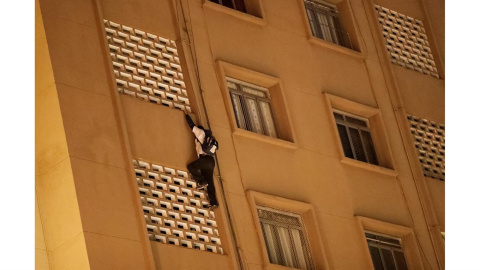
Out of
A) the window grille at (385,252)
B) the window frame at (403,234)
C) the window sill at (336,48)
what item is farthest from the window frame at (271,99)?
the window grille at (385,252)

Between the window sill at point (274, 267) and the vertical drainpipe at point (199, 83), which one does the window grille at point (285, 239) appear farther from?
the vertical drainpipe at point (199, 83)

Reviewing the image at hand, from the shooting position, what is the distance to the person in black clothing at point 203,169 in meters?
23.9

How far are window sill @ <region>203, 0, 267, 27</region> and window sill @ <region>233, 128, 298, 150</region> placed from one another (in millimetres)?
2705

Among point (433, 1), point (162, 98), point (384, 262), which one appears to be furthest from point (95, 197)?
point (433, 1)

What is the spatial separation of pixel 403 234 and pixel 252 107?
159 inches

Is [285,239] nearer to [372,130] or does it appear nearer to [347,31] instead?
[372,130]

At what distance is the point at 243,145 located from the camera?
83.5 feet

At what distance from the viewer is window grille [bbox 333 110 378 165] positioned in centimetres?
2808

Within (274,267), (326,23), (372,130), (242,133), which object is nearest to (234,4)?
(326,23)

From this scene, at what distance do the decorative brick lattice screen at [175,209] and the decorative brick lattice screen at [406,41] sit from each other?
796cm

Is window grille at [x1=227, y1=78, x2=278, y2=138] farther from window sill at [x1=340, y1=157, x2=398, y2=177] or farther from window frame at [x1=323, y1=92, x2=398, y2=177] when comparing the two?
window sill at [x1=340, y1=157, x2=398, y2=177]

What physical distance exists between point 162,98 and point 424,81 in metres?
8.04

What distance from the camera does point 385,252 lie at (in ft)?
89.5

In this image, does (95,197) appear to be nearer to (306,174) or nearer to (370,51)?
(306,174)
